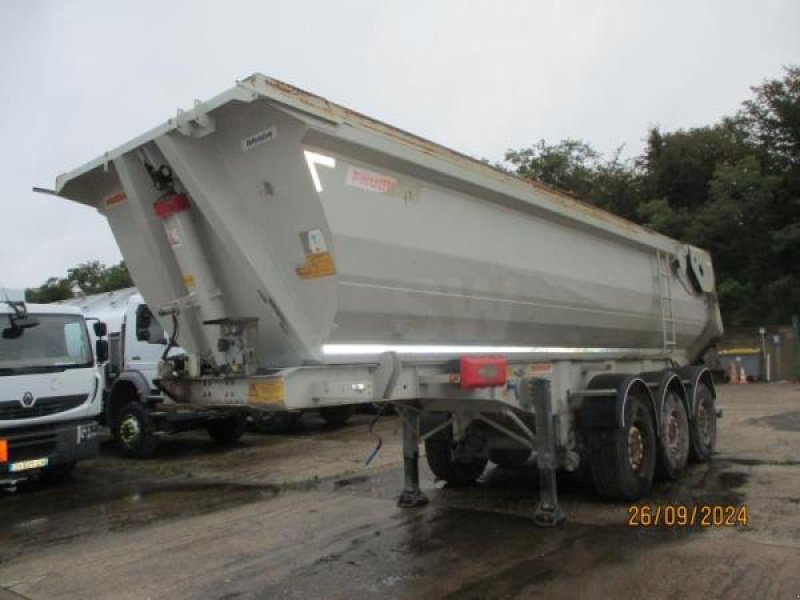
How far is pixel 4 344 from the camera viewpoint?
8.30 metres

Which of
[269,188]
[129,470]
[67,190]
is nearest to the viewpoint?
[269,188]

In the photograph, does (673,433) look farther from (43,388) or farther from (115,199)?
(43,388)

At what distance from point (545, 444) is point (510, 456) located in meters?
1.10

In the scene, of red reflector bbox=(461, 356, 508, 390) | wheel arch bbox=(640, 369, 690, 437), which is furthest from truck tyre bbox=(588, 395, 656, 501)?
red reflector bbox=(461, 356, 508, 390)

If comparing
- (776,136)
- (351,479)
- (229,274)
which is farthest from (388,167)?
(776,136)

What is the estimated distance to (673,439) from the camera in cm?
762

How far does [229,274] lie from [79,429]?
523 centimetres

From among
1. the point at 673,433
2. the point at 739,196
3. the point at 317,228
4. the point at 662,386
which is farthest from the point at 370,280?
the point at 739,196

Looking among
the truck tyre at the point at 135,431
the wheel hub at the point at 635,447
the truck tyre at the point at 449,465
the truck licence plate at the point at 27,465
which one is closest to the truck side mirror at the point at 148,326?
the truck licence plate at the point at 27,465

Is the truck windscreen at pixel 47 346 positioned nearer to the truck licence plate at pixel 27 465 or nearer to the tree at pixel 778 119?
the truck licence plate at pixel 27 465

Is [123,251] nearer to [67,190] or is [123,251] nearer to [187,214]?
[67,190]

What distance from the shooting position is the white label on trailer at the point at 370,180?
177 inches

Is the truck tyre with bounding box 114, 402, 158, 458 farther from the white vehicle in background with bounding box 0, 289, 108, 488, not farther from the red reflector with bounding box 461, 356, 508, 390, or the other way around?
the red reflector with bounding box 461, 356, 508, 390

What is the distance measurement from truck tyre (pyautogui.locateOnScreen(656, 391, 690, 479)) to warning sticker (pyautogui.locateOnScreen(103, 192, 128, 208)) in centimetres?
546
